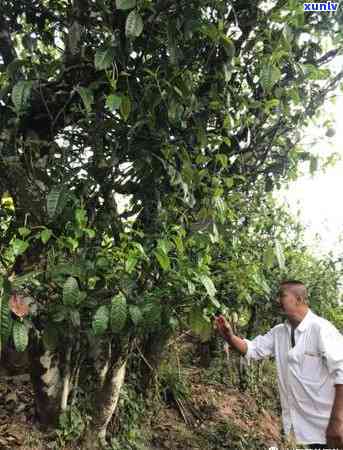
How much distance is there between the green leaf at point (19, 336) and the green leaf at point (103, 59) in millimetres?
1077

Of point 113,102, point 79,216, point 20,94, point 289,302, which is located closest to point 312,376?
point 289,302

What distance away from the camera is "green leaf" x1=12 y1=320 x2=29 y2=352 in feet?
5.65

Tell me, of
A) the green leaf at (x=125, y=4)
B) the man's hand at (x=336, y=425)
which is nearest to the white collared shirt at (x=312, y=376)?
the man's hand at (x=336, y=425)

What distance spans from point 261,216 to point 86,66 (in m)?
1.55

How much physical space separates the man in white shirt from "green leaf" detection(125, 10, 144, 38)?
176 centimetres

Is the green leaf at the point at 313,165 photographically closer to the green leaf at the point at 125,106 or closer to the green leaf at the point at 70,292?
the green leaf at the point at 125,106

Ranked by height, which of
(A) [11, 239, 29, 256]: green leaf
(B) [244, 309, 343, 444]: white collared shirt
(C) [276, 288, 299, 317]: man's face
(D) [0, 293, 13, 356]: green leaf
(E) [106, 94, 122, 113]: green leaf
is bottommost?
(B) [244, 309, 343, 444]: white collared shirt

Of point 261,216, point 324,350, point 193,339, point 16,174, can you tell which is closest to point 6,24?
point 16,174

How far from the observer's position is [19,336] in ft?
5.69

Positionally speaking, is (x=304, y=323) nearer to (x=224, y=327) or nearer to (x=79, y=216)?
(x=224, y=327)

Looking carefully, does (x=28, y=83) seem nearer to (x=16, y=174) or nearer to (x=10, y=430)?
(x=16, y=174)

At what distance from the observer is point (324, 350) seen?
2.53 meters

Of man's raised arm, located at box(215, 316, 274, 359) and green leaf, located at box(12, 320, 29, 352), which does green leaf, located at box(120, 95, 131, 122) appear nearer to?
green leaf, located at box(12, 320, 29, 352)

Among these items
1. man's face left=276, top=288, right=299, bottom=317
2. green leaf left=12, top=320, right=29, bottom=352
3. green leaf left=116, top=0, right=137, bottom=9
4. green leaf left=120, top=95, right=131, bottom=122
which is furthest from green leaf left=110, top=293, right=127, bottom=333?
man's face left=276, top=288, right=299, bottom=317
